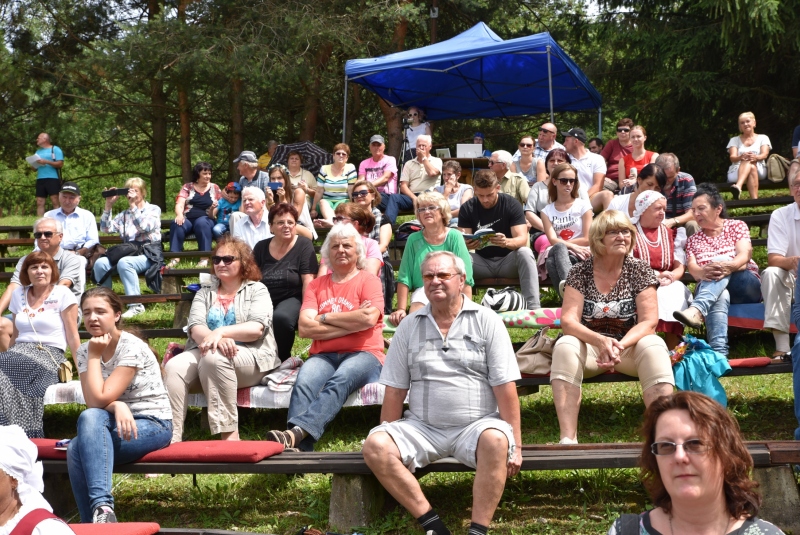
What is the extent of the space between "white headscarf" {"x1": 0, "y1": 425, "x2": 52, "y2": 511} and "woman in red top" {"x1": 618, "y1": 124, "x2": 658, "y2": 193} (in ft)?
25.3

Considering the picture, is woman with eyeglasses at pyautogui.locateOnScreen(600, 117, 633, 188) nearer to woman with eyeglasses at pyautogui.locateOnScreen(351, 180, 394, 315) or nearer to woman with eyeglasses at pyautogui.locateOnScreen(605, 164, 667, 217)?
woman with eyeglasses at pyautogui.locateOnScreen(605, 164, 667, 217)

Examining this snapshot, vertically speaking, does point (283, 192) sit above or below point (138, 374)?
above

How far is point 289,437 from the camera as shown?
4723mm

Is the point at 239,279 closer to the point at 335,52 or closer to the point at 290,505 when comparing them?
the point at 290,505

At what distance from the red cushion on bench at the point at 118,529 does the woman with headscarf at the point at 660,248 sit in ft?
11.4

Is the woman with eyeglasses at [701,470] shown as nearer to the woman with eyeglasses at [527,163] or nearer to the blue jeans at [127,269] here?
the blue jeans at [127,269]

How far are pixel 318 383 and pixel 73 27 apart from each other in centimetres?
1342

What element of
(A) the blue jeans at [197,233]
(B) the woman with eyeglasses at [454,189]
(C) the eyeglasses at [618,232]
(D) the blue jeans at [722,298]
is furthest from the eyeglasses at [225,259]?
(A) the blue jeans at [197,233]

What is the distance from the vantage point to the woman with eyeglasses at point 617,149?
10.6 metres

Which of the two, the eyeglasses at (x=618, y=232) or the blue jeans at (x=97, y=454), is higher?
the eyeglasses at (x=618, y=232)

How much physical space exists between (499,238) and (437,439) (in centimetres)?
317

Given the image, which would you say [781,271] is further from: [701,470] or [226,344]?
[701,470]

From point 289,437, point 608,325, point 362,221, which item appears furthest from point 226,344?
point 608,325

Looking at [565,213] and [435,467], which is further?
[565,213]
